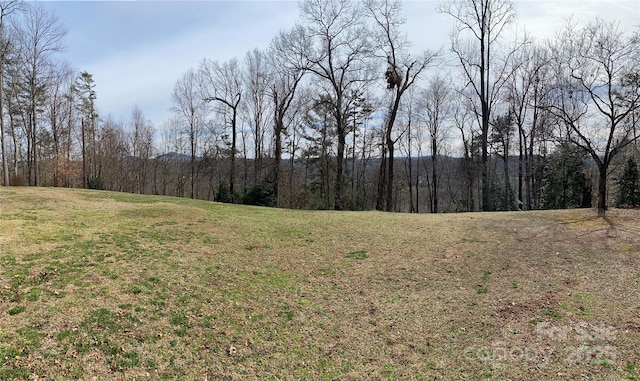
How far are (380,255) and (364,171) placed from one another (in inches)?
1006

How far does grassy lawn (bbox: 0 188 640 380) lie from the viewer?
3.65 metres

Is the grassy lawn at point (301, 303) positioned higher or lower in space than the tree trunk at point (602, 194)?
lower

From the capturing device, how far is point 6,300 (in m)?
4.09

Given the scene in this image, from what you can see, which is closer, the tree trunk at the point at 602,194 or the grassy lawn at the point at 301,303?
the grassy lawn at the point at 301,303

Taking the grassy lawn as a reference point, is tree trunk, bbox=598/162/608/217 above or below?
above

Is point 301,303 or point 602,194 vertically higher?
point 602,194

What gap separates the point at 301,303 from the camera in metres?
5.34

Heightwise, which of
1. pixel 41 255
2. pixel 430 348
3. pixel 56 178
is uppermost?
pixel 56 178

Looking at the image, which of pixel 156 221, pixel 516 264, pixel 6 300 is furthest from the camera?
pixel 156 221

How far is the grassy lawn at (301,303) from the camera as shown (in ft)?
12.0

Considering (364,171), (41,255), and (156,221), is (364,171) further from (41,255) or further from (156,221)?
(41,255)

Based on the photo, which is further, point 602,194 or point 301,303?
point 602,194

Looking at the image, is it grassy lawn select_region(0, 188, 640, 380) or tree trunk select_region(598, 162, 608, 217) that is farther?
tree trunk select_region(598, 162, 608, 217)

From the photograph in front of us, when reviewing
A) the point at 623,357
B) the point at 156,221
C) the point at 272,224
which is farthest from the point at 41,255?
the point at 623,357
